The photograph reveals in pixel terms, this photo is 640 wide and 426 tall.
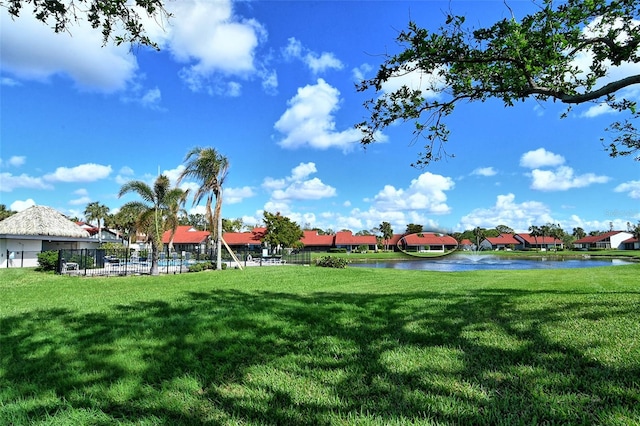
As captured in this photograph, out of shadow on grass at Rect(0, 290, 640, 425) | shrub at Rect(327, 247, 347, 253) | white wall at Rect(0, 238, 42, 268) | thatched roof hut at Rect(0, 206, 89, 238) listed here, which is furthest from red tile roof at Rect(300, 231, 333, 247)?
shadow on grass at Rect(0, 290, 640, 425)

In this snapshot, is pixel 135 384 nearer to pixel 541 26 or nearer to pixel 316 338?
pixel 316 338

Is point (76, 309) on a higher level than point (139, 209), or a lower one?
lower

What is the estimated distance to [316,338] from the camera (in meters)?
5.05

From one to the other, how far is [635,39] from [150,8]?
22.4 ft

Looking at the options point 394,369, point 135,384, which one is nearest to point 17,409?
point 135,384

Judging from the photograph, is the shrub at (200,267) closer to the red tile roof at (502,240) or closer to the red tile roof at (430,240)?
the red tile roof at (430,240)

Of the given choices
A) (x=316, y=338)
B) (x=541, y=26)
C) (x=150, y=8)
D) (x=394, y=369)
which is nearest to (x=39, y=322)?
(x=316, y=338)

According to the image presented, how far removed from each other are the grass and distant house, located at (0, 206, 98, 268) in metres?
27.8

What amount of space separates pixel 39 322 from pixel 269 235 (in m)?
51.3

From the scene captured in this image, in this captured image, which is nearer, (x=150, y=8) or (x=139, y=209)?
(x=150, y=8)

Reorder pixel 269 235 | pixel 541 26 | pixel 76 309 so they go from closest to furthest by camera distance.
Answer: pixel 541 26 → pixel 76 309 → pixel 269 235

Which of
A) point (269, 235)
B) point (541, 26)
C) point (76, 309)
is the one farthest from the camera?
point (269, 235)

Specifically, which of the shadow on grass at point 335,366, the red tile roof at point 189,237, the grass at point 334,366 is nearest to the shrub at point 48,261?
the grass at point 334,366

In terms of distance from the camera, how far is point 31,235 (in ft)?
94.7
